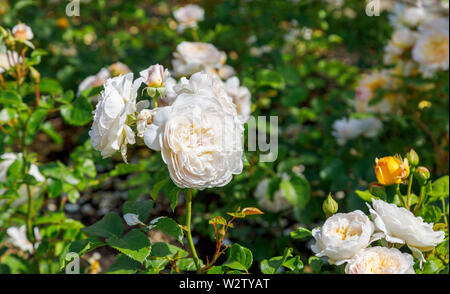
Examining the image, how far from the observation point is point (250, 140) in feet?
4.36

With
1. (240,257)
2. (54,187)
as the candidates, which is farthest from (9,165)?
(240,257)

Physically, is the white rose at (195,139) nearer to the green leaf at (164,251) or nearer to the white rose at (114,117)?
the white rose at (114,117)

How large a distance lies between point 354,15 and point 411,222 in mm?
2161

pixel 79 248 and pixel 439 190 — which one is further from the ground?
pixel 439 190

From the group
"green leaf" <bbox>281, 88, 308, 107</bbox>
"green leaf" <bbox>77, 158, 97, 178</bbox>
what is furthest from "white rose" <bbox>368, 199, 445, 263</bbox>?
"green leaf" <bbox>281, 88, 308, 107</bbox>

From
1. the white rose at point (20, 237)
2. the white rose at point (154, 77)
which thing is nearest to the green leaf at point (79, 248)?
the white rose at point (154, 77)

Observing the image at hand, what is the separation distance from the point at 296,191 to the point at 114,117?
2.75 ft

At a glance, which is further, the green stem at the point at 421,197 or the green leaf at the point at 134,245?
the green stem at the point at 421,197

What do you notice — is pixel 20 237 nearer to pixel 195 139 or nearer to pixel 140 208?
pixel 140 208

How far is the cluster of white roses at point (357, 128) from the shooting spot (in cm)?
180

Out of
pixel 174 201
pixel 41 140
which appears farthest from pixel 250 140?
pixel 41 140

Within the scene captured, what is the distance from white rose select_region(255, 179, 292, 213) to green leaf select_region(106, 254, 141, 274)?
2.65 feet

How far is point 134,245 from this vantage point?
870 mm
